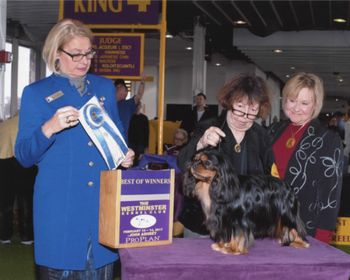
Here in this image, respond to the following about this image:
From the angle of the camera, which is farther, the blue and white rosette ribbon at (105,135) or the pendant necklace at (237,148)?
the pendant necklace at (237,148)

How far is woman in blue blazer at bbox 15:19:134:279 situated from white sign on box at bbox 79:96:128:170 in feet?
0.16

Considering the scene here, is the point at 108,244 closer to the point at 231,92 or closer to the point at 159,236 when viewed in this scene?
the point at 159,236

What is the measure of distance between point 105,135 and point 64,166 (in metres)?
0.18

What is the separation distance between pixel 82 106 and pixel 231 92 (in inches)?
21.3

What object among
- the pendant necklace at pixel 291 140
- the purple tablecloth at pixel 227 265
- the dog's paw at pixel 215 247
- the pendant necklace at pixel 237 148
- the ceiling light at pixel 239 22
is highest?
the ceiling light at pixel 239 22

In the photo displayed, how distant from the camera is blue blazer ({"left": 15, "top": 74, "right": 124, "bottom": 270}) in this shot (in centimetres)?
196

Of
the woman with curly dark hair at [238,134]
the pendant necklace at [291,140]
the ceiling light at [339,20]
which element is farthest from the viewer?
the ceiling light at [339,20]

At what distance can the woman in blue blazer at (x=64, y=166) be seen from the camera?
6.43 ft

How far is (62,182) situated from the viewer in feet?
6.46

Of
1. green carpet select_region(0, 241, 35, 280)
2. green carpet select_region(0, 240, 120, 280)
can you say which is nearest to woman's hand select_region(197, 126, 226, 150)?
green carpet select_region(0, 240, 120, 280)

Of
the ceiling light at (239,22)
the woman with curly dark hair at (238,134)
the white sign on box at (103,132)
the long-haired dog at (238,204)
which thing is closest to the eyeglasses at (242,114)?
the woman with curly dark hair at (238,134)

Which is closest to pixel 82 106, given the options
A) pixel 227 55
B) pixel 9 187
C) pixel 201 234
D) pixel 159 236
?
pixel 159 236

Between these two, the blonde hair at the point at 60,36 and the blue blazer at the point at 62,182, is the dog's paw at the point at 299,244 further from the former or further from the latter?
the blonde hair at the point at 60,36

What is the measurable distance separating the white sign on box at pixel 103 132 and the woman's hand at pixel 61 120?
4 centimetres
